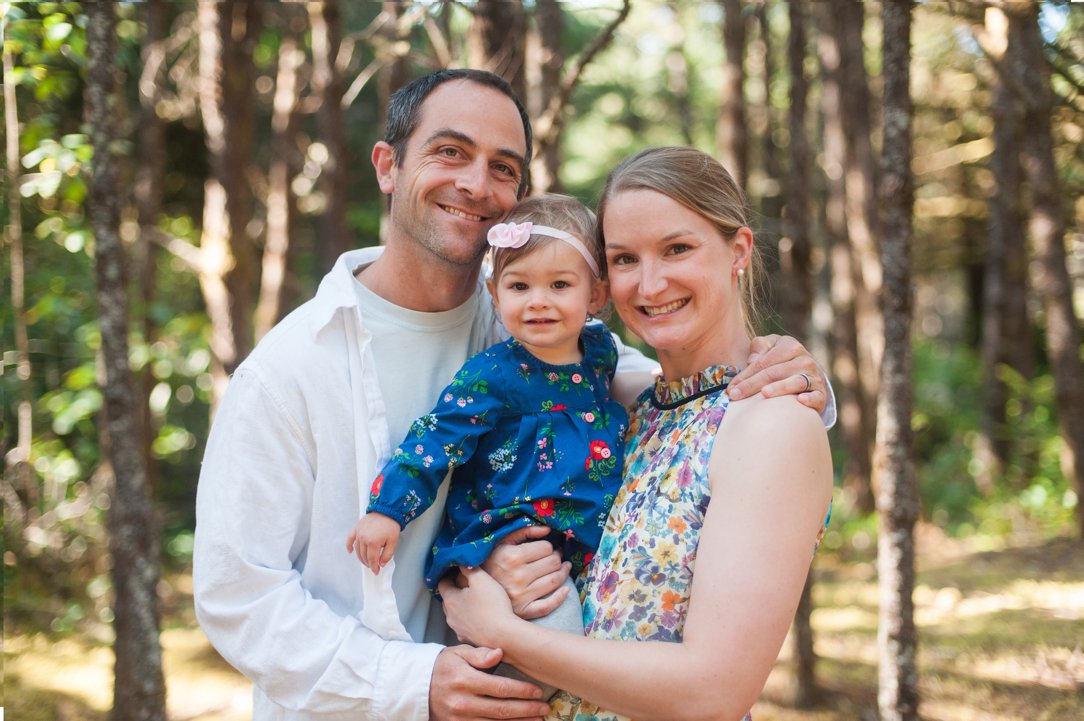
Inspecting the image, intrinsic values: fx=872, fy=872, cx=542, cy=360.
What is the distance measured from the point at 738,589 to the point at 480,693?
676 mm

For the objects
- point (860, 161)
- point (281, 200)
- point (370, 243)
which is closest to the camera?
point (281, 200)

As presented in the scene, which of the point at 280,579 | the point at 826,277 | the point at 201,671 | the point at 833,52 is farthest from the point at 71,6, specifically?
the point at 826,277

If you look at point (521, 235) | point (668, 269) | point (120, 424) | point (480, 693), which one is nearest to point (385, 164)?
point (521, 235)

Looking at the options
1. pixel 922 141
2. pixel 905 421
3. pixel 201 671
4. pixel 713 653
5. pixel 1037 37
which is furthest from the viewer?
pixel 922 141

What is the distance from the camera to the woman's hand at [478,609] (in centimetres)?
203

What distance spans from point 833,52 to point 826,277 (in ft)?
16.0

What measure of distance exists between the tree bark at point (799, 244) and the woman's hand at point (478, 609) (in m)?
3.42

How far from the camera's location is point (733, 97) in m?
6.70

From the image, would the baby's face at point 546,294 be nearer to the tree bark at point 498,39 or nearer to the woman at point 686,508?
the woman at point 686,508

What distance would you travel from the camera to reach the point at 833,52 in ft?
30.2

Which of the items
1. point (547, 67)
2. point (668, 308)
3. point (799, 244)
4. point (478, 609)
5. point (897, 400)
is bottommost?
point (478, 609)

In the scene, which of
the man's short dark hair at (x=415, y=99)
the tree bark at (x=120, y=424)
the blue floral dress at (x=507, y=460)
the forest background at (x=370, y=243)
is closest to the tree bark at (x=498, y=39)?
the forest background at (x=370, y=243)

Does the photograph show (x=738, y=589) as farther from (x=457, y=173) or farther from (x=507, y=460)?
(x=457, y=173)

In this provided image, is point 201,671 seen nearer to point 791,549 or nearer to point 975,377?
point 791,549
